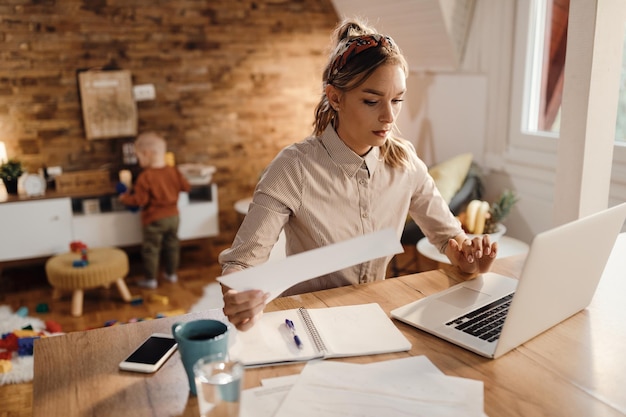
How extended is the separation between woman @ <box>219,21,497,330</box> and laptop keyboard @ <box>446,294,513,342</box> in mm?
193

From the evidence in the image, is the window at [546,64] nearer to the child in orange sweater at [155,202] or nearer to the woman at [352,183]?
the woman at [352,183]

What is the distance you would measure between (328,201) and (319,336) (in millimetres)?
488

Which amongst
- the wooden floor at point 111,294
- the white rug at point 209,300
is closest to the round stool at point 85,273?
the wooden floor at point 111,294

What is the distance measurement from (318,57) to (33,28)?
206 centimetres

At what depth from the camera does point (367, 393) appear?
3.18 feet

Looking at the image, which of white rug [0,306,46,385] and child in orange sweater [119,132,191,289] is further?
child in orange sweater [119,132,191,289]

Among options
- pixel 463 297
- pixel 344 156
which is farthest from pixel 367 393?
pixel 344 156

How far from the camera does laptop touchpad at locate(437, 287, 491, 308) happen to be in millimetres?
1336

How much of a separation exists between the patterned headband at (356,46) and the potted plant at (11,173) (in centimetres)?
304

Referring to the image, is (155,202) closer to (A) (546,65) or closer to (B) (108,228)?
(B) (108,228)

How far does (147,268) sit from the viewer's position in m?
3.92

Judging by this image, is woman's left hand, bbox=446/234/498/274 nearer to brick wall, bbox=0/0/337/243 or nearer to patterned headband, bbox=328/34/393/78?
patterned headband, bbox=328/34/393/78

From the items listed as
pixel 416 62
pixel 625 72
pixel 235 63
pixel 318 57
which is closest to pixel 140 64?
pixel 235 63

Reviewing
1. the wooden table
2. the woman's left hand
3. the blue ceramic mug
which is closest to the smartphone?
the wooden table
